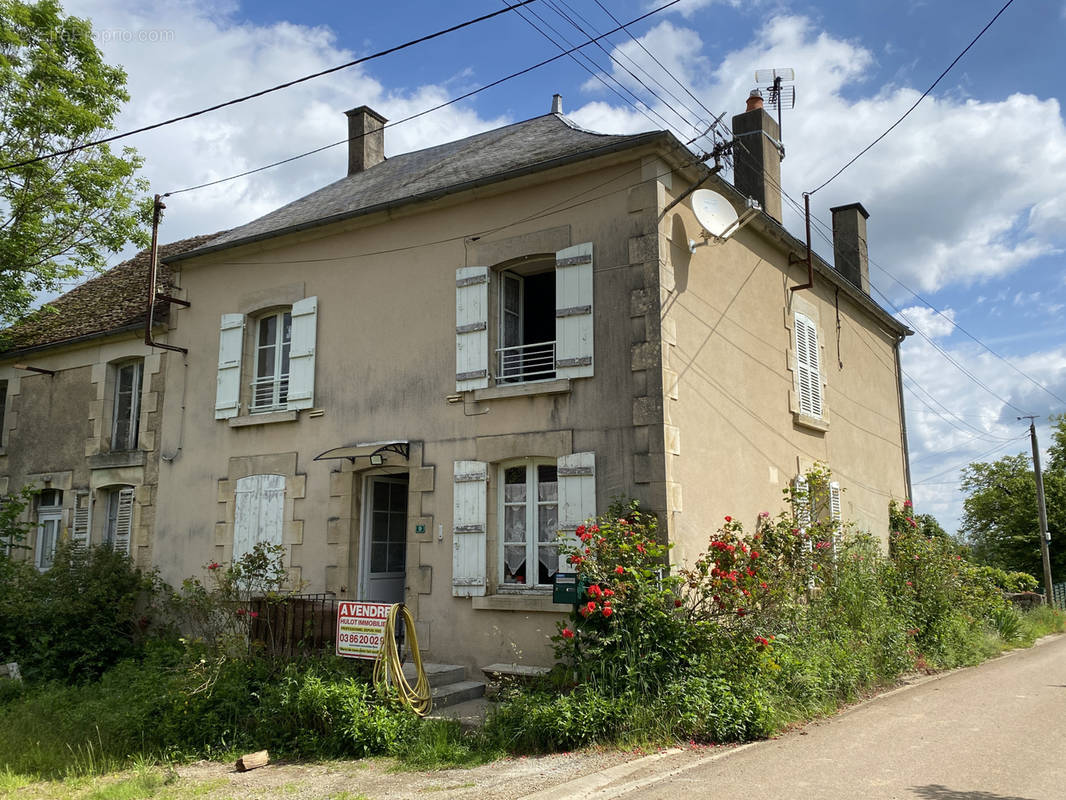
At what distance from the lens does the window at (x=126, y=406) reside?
1295 centimetres

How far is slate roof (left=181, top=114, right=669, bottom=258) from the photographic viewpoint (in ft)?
31.5

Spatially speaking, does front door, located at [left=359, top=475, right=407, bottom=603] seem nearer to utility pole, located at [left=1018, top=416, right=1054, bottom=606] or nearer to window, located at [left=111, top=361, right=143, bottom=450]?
window, located at [left=111, top=361, right=143, bottom=450]

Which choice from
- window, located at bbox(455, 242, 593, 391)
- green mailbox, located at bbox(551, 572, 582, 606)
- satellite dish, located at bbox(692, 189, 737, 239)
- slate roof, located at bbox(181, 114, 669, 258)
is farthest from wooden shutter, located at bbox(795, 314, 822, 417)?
green mailbox, located at bbox(551, 572, 582, 606)

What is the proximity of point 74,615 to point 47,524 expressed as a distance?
134 inches

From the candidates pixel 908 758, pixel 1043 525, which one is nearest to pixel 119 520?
pixel 908 758

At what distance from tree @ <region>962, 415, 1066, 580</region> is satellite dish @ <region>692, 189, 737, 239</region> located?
75.2 feet

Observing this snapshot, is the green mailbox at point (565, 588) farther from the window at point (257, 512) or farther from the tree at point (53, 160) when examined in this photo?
the tree at point (53, 160)

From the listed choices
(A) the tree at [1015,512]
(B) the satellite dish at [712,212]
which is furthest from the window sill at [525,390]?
(A) the tree at [1015,512]

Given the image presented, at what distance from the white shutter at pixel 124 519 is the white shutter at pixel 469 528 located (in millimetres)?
5773

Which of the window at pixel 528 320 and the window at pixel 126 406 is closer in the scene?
the window at pixel 528 320

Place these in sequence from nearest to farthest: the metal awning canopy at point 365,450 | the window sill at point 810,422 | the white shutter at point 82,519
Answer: the metal awning canopy at point 365,450
the window sill at point 810,422
the white shutter at point 82,519

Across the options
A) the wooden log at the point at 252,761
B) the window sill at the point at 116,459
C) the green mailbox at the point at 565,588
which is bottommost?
the wooden log at the point at 252,761

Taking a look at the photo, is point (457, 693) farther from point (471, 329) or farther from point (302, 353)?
point (302, 353)

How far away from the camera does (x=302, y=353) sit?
36.0 feet
